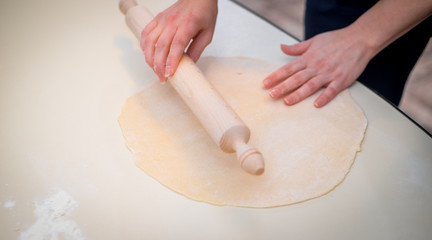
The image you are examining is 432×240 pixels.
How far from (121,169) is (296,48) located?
0.70 meters

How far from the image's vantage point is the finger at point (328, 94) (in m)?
1.04

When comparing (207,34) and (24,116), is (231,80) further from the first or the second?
(24,116)

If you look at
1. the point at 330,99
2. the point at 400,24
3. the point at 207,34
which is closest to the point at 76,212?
the point at 207,34

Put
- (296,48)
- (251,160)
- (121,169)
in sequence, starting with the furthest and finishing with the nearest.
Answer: (296,48)
(121,169)
(251,160)

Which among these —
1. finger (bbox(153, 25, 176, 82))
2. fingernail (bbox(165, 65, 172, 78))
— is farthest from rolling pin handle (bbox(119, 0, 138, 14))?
fingernail (bbox(165, 65, 172, 78))

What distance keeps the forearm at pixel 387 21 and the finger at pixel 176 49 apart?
1.78 feet

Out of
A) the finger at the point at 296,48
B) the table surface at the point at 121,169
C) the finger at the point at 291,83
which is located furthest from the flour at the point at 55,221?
the finger at the point at 296,48

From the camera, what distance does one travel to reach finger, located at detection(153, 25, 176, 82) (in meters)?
0.97

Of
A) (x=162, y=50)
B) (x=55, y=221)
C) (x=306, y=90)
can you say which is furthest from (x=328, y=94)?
(x=55, y=221)

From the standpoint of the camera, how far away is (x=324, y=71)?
1081 millimetres

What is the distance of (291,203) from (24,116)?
2.69 ft

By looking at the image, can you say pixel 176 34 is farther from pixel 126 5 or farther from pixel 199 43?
pixel 126 5

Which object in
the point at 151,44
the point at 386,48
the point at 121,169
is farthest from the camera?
the point at 386,48

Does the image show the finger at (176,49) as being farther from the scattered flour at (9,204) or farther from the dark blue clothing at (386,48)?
the dark blue clothing at (386,48)
